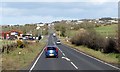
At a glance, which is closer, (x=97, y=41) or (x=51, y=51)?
(x=51, y=51)

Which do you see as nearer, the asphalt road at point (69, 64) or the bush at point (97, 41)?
the asphalt road at point (69, 64)

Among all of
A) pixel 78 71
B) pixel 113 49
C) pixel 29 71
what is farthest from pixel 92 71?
pixel 113 49

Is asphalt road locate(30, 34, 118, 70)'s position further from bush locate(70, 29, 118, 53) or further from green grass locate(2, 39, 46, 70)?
bush locate(70, 29, 118, 53)

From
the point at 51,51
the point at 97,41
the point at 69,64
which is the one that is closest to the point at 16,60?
the point at 69,64

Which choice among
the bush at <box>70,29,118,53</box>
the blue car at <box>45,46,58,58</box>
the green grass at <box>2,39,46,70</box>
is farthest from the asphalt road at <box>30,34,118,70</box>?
the bush at <box>70,29,118,53</box>

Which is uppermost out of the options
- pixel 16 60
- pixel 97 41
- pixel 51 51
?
pixel 51 51

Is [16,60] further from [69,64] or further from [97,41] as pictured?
[97,41]

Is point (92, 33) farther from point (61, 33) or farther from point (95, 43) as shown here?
point (61, 33)

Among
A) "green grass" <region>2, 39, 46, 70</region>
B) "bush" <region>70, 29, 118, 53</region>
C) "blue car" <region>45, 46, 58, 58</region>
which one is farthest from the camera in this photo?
"bush" <region>70, 29, 118, 53</region>

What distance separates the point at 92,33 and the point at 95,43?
14.8 ft

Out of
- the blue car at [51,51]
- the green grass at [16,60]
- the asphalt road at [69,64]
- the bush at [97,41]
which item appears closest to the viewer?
the asphalt road at [69,64]

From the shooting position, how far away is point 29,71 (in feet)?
75.4

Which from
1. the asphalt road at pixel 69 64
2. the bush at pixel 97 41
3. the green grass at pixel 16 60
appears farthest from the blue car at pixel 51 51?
the bush at pixel 97 41

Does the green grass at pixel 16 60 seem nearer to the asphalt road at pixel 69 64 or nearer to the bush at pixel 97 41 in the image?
the asphalt road at pixel 69 64
